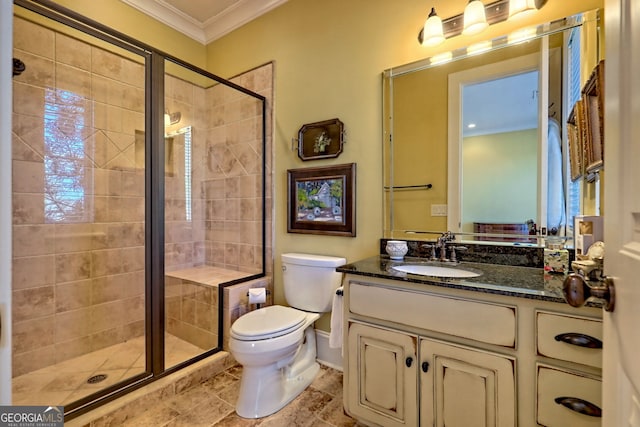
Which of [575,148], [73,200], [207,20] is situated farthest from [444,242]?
[207,20]

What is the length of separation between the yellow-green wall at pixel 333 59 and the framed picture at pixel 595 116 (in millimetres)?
515

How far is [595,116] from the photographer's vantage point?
113 centimetres

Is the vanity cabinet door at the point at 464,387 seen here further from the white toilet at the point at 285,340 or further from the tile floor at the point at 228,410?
the white toilet at the point at 285,340

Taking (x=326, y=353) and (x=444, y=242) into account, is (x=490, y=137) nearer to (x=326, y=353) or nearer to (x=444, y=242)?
(x=444, y=242)

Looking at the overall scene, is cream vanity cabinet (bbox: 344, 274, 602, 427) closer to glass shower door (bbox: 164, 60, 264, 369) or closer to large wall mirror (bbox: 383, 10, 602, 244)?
large wall mirror (bbox: 383, 10, 602, 244)

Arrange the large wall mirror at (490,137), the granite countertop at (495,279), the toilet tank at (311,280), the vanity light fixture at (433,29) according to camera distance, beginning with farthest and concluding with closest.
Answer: the toilet tank at (311,280)
the vanity light fixture at (433,29)
the large wall mirror at (490,137)
the granite countertop at (495,279)

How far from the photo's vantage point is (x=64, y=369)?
1887 millimetres

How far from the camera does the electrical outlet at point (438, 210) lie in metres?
1.69

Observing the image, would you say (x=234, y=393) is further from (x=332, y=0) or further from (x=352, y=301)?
(x=332, y=0)

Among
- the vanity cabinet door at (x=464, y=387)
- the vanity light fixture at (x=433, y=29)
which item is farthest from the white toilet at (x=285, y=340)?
the vanity light fixture at (x=433, y=29)

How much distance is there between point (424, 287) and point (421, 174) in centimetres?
79

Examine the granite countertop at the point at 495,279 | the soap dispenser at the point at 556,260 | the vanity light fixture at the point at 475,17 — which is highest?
the vanity light fixture at the point at 475,17

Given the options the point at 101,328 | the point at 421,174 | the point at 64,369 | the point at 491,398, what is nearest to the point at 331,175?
the point at 421,174

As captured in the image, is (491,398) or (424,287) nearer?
(491,398)
